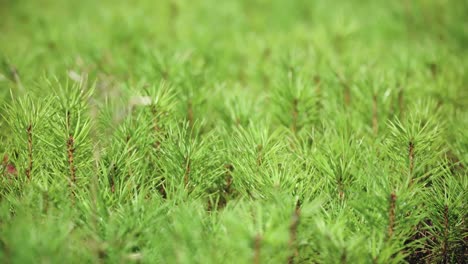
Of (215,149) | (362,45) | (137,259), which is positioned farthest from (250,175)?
(362,45)

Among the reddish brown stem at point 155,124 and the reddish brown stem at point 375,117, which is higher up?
the reddish brown stem at point 155,124

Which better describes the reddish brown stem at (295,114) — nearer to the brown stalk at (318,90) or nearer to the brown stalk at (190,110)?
the brown stalk at (318,90)

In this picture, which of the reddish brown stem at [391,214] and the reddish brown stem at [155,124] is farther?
the reddish brown stem at [155,124]

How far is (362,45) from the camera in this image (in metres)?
1.17

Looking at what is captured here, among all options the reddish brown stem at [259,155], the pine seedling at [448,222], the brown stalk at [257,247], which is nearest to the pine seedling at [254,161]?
the reddish brown stem at [259,155]

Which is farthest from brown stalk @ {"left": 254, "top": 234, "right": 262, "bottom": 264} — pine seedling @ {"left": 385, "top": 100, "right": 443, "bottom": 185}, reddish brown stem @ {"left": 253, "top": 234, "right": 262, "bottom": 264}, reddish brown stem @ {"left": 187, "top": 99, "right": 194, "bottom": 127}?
reddish brown stem @ {"left": 187, "top": 99, "right": 194, "bottom": 127}

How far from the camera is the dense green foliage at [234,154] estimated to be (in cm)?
50

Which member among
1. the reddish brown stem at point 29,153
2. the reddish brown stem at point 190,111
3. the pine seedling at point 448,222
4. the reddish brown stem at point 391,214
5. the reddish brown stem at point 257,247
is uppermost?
the reddish brown stem at point 29,153

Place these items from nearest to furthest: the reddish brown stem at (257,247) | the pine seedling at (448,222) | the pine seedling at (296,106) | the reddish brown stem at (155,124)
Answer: the reddish brown stem at (257,247)
the pine seedling at (448,222)
the reddish brown stem at (155,124)
the pine seedling at (296,106)

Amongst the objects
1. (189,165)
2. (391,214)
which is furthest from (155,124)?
(391,214)

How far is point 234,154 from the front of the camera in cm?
68

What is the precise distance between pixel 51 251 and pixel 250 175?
10.9 inches

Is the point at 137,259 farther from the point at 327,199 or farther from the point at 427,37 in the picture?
the point at 427,37

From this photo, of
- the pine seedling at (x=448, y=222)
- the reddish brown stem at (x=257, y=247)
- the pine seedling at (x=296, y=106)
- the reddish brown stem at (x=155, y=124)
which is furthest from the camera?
the pine seedling at (x=296, y=106)
